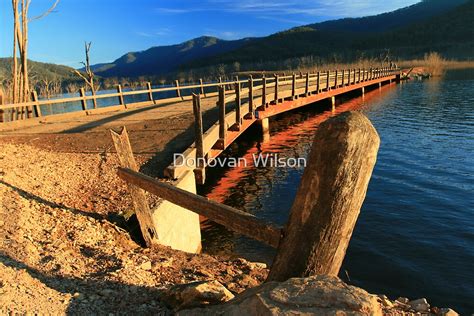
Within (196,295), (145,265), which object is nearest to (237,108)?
(145,265)

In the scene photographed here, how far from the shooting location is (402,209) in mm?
8461

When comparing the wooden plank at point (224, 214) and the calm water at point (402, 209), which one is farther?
the calm water at point (402, 209)

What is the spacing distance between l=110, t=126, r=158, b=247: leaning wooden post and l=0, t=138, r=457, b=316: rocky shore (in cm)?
25

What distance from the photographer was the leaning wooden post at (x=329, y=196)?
2078 mm

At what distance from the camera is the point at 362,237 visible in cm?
734

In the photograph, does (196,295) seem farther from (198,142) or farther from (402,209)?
(402,209)

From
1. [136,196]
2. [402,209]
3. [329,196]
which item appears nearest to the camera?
[329,196]

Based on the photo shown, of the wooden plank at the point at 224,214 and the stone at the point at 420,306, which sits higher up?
the wooden plank at the point at 224,214

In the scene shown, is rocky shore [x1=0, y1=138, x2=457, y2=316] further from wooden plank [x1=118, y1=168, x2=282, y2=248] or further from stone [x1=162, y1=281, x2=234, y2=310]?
wooden plank [x1=118, y1=168, x2=282, y2=248]

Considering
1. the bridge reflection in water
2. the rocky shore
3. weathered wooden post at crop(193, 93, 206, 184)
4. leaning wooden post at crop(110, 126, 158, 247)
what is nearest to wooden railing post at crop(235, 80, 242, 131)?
the bridge reflection in water

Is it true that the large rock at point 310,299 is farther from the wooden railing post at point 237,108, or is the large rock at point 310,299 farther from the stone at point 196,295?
the wooden railing post at point 237,108

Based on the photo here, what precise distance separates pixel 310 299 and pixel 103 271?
2413 millimetres

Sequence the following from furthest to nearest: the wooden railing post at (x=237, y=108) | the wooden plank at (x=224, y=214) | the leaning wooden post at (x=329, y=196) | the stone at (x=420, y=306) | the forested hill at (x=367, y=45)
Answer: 1. the forested hill at (x=367, y=45)
2. the wooden railing post at (x=237, y=108)
3. the stone at (x=420, y=306)
4. the wooden plank at (x=224, y=214)
5. the leaning wooden post at (x=329, y=196)

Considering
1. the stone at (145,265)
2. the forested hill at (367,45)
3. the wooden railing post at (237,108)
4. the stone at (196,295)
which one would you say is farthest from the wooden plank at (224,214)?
the forested hill at (367,45)
